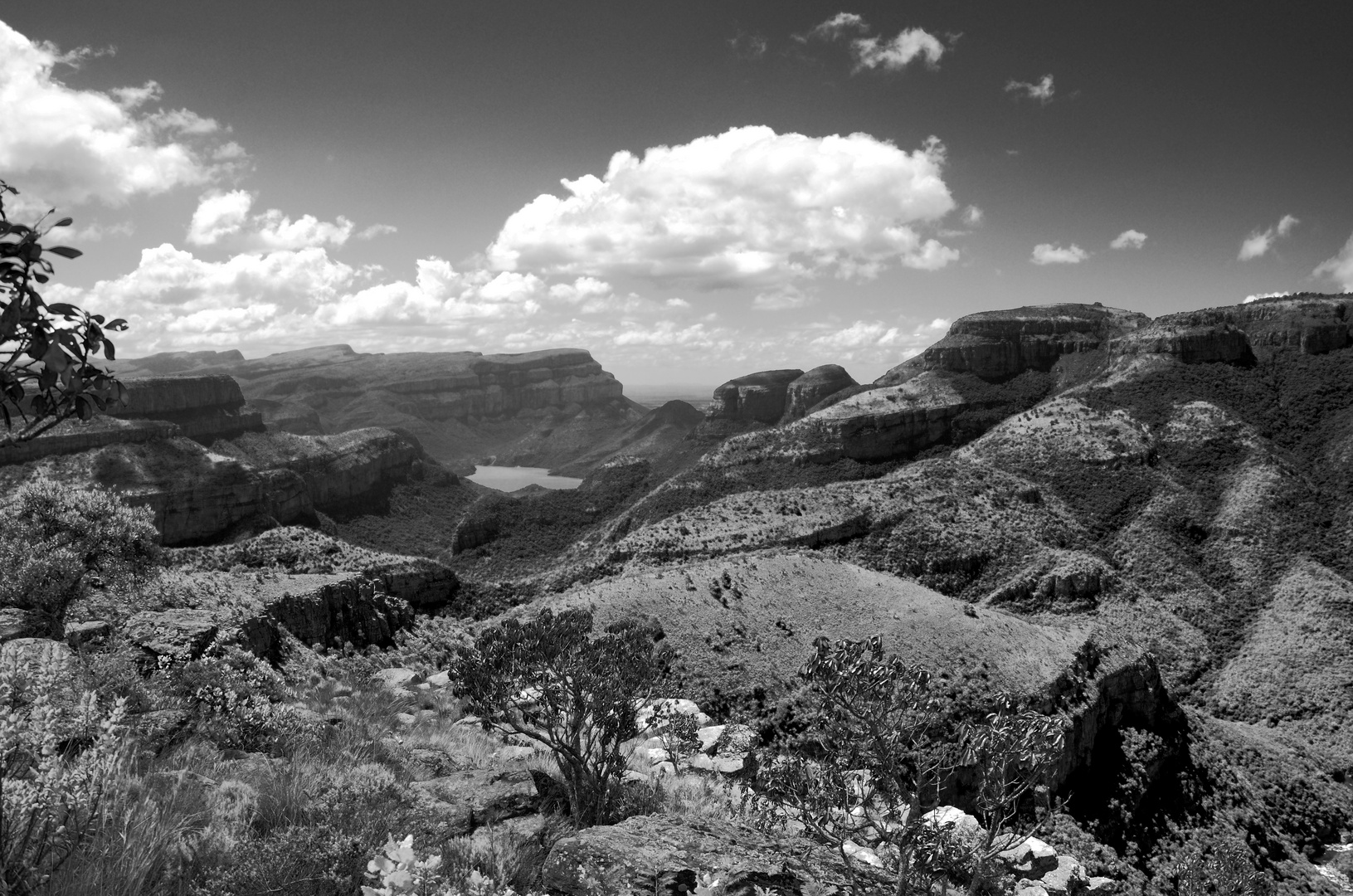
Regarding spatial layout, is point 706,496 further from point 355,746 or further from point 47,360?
point 47,360

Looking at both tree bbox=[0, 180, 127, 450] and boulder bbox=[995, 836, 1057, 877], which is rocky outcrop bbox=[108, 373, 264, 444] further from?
tree bbox=[0, 180, 127, 450]

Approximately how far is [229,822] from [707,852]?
6.33 meters

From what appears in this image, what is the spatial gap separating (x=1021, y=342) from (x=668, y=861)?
128247 mm

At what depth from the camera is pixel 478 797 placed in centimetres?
1306

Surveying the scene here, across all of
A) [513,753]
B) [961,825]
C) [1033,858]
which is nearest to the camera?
[961,825]

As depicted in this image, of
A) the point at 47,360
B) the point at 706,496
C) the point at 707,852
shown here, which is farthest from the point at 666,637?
the point at 706,496

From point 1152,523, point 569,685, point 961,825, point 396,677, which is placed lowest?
point 396,677

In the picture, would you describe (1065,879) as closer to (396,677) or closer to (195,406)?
(396,677)

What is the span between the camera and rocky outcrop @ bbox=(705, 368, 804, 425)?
165750 millimetres

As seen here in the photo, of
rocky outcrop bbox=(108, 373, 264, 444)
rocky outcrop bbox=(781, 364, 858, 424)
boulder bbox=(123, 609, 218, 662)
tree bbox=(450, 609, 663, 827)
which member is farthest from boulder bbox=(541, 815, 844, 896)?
rocky outcrop bbox=(781, 364, 858, 424)

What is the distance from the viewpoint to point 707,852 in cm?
997

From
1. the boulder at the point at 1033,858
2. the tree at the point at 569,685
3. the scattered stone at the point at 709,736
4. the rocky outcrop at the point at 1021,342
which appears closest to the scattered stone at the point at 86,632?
the tree at the point at 569,685

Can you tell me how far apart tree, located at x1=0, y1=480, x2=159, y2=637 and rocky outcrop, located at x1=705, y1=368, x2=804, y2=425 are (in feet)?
469

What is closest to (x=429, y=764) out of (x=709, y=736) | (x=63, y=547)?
(x=63, y=547)
